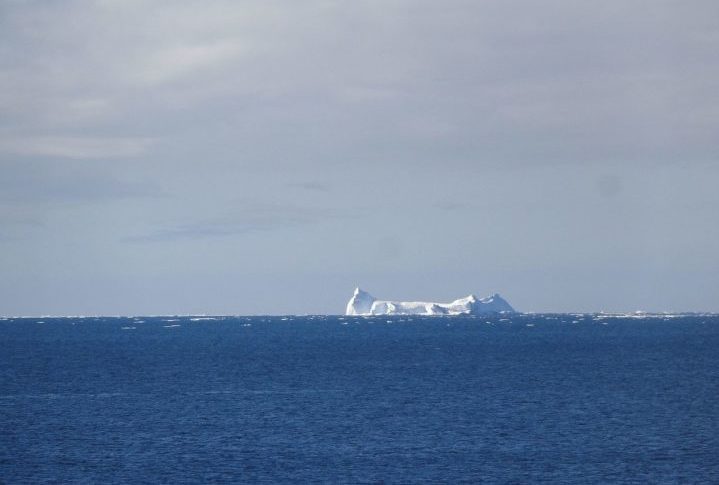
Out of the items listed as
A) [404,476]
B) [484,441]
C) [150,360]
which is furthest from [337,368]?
[404,476]

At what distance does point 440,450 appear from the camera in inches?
2418

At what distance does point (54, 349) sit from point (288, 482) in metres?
140

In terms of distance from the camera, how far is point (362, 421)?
7444 centimetres

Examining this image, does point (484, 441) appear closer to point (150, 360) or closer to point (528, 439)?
point (528, 439)

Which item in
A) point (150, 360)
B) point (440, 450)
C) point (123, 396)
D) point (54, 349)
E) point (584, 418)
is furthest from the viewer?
point (54, 349)

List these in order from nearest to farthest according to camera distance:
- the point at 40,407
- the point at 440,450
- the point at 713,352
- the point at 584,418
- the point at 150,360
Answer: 1. the point at 440,450
2. the point at 584,418
3. the point at 40,407
4. the point at 150,360
5. the point at 713,352

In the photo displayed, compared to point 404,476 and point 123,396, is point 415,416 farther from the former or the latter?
point 123,396

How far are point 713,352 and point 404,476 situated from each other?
125946 mm

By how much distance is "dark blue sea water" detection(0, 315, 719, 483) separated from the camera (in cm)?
5531

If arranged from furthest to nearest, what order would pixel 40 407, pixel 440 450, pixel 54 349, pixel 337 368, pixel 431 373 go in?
pixel 54 349, pixel 337 368, pixel 431 373, pixel 40 407, pixel 440 450

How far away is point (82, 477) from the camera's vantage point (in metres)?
53.5

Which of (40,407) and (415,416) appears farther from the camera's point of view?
(40,407)

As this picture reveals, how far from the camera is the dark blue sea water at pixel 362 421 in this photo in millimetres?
55312

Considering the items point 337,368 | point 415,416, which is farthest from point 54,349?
point 415,416
